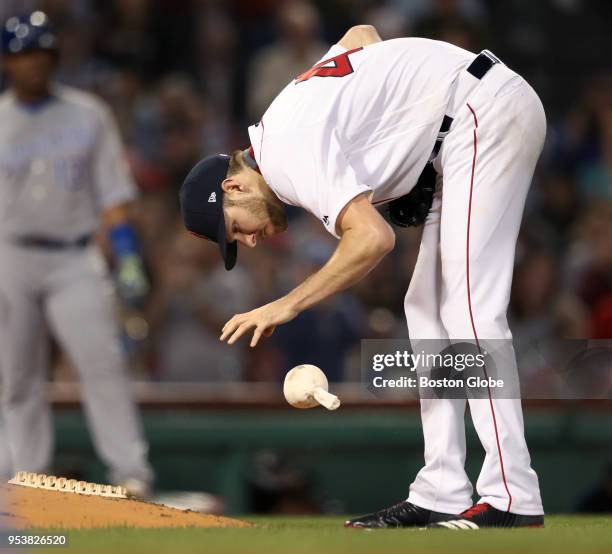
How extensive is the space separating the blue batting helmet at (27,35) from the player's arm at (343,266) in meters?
3.78

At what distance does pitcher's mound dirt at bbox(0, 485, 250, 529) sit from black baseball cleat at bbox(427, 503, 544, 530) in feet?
2.56

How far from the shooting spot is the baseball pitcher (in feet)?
14.6

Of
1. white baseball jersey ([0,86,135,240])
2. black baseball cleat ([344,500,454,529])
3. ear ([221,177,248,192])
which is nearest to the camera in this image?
ear ([221,177,248,192])

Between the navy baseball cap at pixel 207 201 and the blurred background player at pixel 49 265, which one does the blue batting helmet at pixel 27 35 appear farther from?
the navy baseball cap at pixel 207 201

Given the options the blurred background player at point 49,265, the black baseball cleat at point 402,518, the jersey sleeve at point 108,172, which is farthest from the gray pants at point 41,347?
the black baseball cleat at point 402,518

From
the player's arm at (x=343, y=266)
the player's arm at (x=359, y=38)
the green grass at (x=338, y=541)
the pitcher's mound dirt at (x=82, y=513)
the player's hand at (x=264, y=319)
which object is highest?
the player's arm at (x=359, y=38)

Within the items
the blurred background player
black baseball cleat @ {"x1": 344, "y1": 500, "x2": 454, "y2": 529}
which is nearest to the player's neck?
the blurred background player

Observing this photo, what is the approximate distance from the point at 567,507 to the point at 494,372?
3904mm

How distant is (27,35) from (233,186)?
3.36 metres

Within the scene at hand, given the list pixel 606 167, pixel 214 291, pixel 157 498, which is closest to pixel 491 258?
pixel 157 498

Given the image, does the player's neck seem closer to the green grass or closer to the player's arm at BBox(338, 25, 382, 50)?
the player's arm at BBox(338, 25, 382, 50)

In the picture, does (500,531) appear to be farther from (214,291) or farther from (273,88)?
(273,88)

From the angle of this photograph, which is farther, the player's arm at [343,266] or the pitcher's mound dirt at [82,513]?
the pitcher's mound dirt at [82,513]

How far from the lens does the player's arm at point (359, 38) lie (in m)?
5.06
